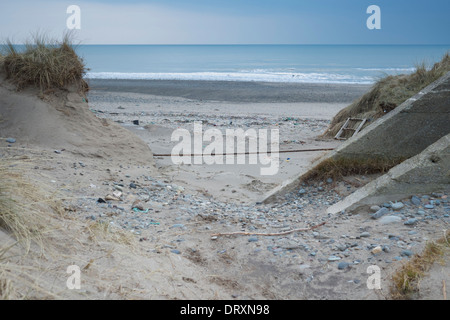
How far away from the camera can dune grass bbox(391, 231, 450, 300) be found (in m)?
2.92

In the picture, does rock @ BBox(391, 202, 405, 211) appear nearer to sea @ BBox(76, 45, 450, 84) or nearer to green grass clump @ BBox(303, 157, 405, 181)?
green grass clump @ BBox(303, 157, 405, 181)

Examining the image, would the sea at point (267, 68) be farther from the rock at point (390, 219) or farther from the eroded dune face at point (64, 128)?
the rock at point (390, 219)

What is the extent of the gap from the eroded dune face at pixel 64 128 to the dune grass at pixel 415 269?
495 centimetres

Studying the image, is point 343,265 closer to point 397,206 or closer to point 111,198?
point 397,206

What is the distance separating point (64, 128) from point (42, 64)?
4.12 ft

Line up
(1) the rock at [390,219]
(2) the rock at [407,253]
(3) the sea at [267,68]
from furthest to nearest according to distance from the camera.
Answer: (3) the sea at [267,68] → (1) the rock at [390,219] → (2) the rock at [407,253]

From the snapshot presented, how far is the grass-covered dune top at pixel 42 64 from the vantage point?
714 centimetres

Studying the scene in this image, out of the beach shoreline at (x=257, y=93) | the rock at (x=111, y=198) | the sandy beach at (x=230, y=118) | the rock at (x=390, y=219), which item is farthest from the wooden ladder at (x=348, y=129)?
the beach shoreline at (x=257, y=93)

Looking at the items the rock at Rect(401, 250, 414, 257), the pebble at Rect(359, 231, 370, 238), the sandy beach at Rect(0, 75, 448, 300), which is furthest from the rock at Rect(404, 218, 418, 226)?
the rock at Rect(401, 250, 414, 257)

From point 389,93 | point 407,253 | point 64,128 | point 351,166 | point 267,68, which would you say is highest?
point 267,68

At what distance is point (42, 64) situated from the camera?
7.18m

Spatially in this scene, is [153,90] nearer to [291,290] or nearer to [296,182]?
[296,182]

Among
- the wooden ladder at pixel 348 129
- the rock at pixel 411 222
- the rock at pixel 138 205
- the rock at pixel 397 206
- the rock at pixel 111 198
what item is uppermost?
the wooden ladder at pixel 348 129

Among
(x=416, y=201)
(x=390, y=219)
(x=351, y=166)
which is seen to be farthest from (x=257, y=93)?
(x=390, y=219)
